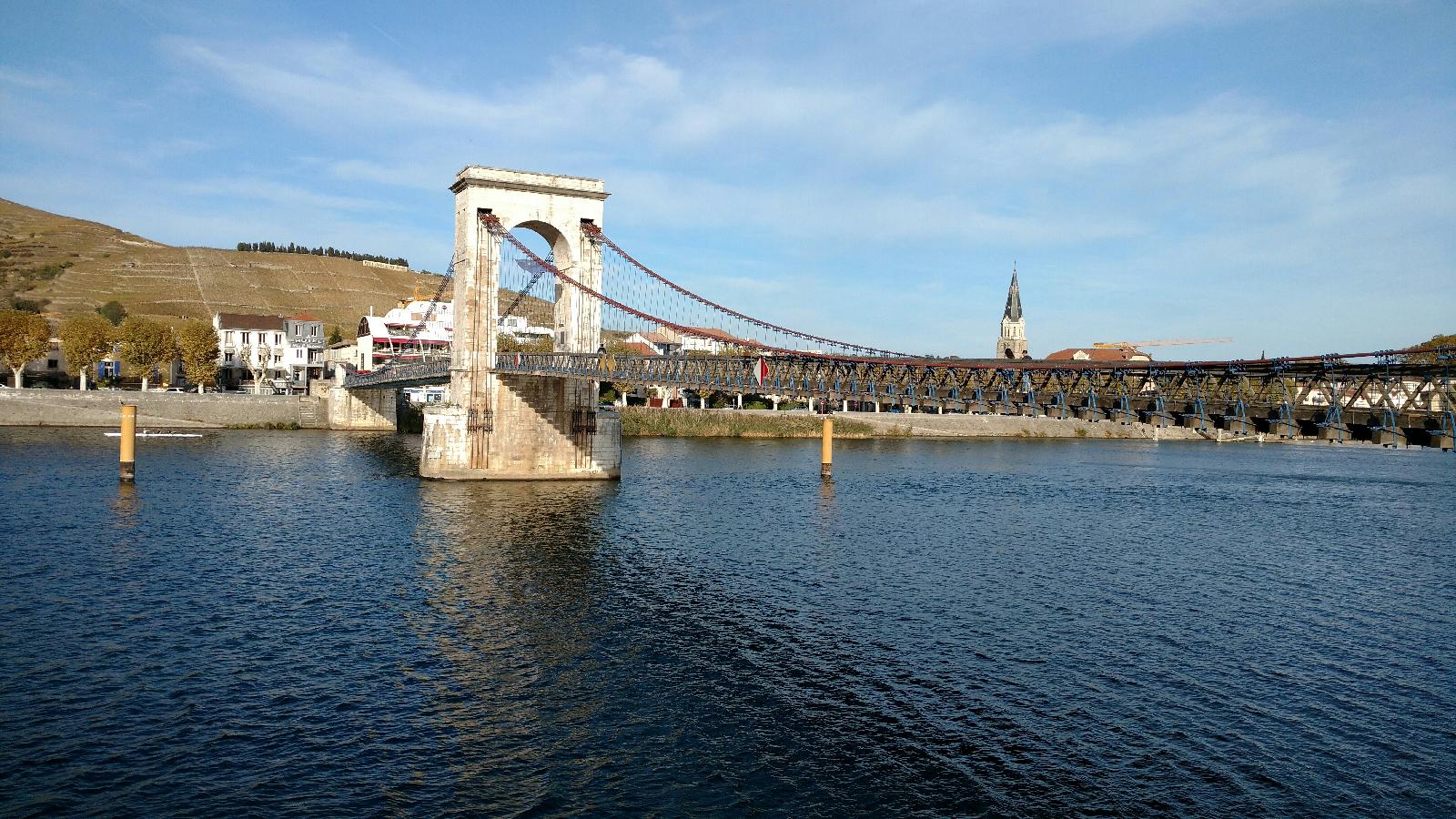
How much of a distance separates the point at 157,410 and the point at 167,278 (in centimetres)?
9323

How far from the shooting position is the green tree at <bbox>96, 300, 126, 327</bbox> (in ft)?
402

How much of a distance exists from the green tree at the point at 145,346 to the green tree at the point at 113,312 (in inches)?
1433

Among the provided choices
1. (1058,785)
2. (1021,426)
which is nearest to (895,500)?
(1058,785)

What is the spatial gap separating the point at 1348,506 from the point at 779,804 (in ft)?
155

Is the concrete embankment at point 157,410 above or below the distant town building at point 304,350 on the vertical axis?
below

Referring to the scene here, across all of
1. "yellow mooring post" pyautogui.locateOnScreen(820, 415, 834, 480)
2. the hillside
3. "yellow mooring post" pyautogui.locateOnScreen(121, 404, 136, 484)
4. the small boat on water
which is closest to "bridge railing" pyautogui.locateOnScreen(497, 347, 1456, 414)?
"yellow mooring post" pyautogui.locateOnScreen(820, 415, 834, 480)

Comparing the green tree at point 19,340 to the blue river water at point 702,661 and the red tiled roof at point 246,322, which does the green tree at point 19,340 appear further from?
the blue river water at point 702,661

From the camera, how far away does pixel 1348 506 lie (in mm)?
48969

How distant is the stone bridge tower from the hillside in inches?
3921

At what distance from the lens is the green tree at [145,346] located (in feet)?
288

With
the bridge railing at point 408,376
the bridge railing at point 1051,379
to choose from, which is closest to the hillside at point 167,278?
the bridge railing at point 408,376

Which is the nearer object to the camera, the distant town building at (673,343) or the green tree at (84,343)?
the distant town building at (673,343)

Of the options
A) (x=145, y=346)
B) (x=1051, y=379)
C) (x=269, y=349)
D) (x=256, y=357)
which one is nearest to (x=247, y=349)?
(x=256, y=357)

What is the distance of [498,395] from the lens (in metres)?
47.3
